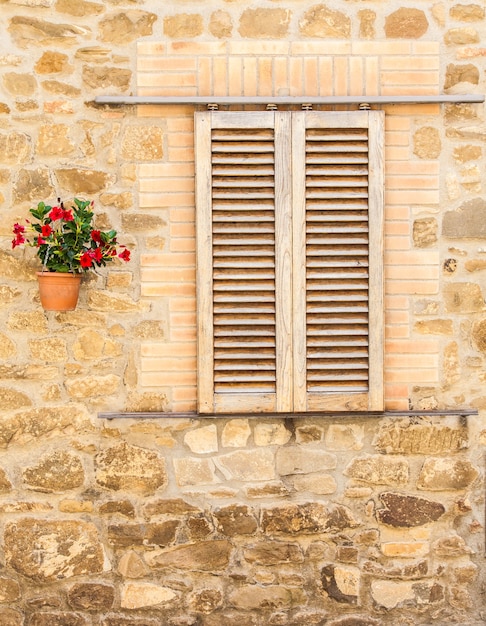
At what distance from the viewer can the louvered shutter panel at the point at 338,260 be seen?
10.9 feet

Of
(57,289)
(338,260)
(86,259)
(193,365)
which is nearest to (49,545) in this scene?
(193,365)

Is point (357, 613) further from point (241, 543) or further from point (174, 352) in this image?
point (174, 352)

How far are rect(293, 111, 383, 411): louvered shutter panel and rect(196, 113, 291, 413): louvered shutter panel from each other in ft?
0.26

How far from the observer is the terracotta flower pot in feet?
10.4

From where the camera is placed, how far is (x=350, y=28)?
3.36 m

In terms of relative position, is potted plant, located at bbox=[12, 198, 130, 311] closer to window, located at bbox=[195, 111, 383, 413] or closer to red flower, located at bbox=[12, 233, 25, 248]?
red flower, located at bbox=[12, 233, 25, 248]

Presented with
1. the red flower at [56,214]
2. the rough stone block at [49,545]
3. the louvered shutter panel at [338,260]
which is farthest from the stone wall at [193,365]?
the red flower at [56,214]

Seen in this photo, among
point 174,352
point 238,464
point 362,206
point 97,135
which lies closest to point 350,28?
point 362,206

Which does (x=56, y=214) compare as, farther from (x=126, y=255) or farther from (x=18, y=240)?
(x=126, y=255)

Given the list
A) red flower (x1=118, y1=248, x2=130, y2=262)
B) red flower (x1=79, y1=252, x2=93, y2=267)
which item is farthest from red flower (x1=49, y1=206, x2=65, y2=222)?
red flower (x1=118, y1=248, x2=130, y2=262)

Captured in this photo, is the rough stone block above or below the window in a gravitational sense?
below

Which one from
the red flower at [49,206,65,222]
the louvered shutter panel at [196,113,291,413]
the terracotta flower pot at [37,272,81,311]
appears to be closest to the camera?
the red flower at [49,206,65,222]

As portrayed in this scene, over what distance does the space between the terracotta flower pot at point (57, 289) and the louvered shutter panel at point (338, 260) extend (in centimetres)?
103

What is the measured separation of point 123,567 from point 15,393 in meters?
0.98
